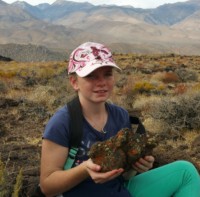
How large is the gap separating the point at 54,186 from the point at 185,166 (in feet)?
3.22

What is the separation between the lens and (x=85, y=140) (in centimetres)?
289

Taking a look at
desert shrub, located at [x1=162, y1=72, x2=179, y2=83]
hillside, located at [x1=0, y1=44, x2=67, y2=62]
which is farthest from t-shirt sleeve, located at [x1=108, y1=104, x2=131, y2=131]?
hillside, located at [x1=0, y1=44, x2=67, y2=62]

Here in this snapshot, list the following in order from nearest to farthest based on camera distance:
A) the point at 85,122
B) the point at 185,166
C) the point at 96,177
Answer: the point at 96,177
the point at 85,122
the point at 185,166

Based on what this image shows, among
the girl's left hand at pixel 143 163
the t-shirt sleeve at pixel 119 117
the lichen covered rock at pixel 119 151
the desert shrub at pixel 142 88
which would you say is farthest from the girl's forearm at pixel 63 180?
the desert shrub at pixel 142 88

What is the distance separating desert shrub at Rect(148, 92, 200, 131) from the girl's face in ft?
14.7

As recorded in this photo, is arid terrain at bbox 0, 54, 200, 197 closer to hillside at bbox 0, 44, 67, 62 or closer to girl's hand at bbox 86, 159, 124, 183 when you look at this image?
girl's hand at bbox 86, 159, 124, 183

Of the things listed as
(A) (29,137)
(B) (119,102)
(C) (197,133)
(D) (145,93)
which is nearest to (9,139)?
(A) (29,137)

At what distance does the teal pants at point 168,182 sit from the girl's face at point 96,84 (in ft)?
2.26

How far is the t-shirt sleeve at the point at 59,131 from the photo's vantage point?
2.76 metres

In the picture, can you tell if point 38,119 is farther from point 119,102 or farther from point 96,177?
point 96,177

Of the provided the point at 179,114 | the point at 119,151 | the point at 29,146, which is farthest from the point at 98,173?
the point at 179,114

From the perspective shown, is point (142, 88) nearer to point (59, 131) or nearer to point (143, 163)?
point (143, 163)

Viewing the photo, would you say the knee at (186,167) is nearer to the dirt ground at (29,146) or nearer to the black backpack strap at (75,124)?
the dirt ground at (29,146)

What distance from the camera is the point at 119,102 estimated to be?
10.4 m
